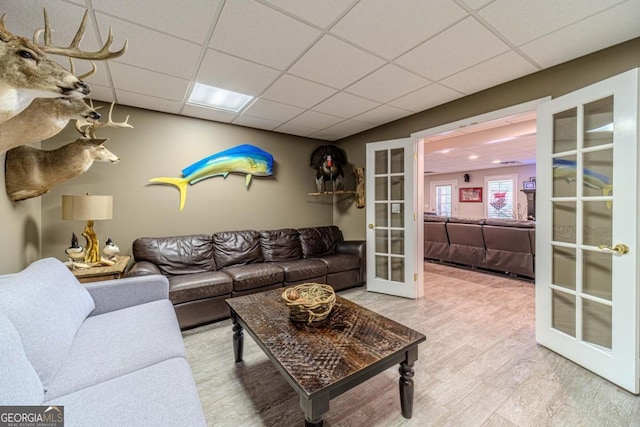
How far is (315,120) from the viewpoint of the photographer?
351cm

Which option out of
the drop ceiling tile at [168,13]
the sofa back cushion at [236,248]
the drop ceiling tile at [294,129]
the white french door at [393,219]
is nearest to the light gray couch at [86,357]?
the sofa back cushion at [236,248]

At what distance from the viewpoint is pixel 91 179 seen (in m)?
2.81

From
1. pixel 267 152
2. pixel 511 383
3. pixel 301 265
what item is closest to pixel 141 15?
pixel 267 152

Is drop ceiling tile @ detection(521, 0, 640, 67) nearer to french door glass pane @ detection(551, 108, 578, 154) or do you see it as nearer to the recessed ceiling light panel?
french door glass pane @ detection(551, 108, 578, 154)

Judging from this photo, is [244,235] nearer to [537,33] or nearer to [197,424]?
[197,424]

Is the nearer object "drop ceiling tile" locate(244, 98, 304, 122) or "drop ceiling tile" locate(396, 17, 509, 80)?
"drop ceiling tile" locate(396, 17, 509, 80)

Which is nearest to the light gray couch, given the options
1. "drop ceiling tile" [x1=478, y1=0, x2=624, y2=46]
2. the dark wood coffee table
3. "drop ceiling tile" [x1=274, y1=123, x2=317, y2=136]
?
the dark wood coffee table

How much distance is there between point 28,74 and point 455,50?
2.65m

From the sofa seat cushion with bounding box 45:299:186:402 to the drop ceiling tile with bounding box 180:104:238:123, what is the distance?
231 centimetres

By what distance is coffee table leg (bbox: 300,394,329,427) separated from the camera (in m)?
1.04

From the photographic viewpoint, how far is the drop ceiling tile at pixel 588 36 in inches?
62.4

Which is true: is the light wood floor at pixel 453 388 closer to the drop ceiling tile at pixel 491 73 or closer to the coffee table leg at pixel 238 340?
the coffee table leg at pixel 238 340

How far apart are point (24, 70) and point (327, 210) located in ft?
12.6

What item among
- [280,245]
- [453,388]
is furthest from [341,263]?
[453,388]
